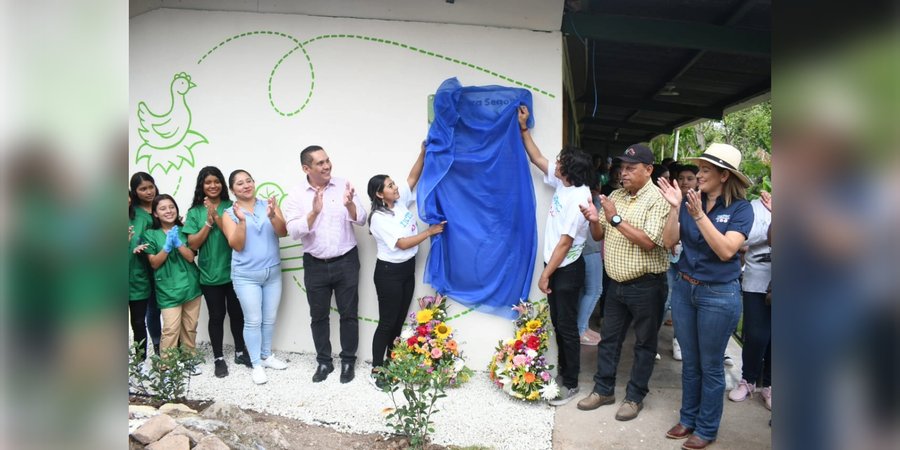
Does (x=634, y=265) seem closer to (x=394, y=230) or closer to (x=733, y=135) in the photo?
(x=394, y=230)

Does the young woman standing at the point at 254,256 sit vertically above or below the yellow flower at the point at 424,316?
above

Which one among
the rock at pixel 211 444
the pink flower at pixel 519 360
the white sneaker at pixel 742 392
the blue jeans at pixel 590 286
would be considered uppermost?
the blue jeans at pixel 590 286

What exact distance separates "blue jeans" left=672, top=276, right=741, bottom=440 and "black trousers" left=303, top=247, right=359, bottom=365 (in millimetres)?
2342

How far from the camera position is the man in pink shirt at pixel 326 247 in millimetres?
4469

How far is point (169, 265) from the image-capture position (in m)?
4.45

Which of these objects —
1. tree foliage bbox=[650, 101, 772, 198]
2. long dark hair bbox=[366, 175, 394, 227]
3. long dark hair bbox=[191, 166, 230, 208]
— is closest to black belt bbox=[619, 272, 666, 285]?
long dark hair bbox=[366, 175, 394, 227]

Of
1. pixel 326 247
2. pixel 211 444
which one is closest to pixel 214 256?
pixel 326 247

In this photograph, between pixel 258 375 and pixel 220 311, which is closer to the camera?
pixel 258 375

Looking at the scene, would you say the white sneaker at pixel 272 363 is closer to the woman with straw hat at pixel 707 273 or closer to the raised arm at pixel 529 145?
the raised arm at pixel 529 145

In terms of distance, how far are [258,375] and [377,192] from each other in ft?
5.37

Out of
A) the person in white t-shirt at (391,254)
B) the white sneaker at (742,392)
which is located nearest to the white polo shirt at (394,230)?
the person in white t-shirt at (391,254)

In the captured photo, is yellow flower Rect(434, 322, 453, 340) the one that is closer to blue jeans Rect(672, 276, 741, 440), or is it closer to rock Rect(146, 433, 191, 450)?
blue jeans Rect(672, 276, 741, 440)

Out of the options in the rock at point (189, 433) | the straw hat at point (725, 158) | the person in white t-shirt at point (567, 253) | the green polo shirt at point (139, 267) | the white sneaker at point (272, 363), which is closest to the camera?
the rock at point (189, 433)

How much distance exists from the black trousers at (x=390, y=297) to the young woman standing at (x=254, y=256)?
2.69 ft
